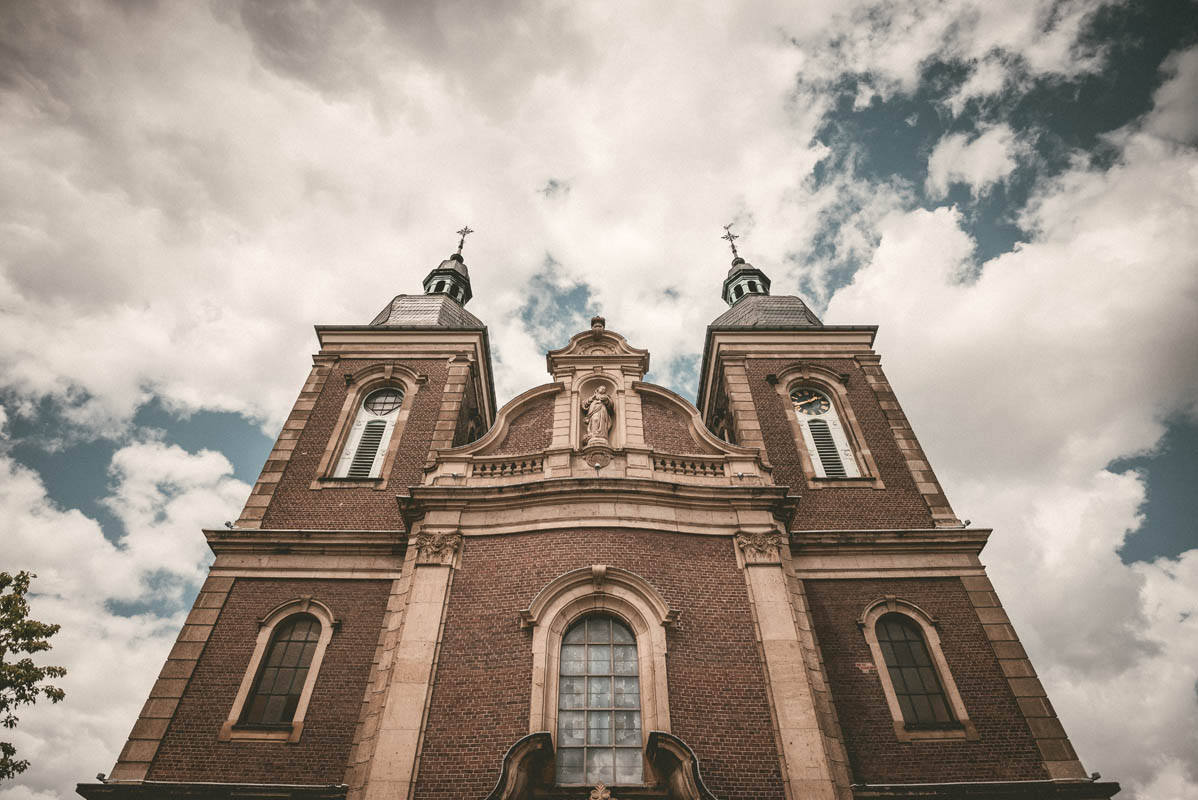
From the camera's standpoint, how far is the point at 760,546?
12906mm

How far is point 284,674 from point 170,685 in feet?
6.46

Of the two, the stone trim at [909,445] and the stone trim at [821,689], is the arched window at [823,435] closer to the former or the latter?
the stone trim at [909,445]

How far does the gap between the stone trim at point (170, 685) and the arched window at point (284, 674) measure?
129cm

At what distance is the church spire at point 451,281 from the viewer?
28.0m

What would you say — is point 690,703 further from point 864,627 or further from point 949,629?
point 949,629

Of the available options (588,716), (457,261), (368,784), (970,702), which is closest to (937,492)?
(970,702)

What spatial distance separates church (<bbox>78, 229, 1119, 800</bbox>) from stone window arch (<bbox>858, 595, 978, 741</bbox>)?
0.15ft

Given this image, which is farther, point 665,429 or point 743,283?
point 743,283

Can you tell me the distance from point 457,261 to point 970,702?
25189 mm

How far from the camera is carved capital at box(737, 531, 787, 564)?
12.7 metres

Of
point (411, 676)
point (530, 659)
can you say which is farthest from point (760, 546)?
point (411, 676)

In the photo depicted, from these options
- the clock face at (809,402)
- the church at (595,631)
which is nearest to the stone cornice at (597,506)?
the church at (595,631)

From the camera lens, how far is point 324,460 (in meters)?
17.1

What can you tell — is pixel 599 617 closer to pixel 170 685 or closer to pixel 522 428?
pixel 522 428
